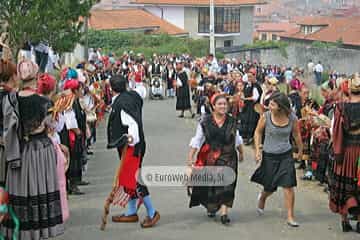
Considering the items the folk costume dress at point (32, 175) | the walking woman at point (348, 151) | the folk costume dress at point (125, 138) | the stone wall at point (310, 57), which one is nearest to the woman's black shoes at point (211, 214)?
the folk costume dress at point (125, 138)

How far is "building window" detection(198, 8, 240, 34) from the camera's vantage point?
71.0m

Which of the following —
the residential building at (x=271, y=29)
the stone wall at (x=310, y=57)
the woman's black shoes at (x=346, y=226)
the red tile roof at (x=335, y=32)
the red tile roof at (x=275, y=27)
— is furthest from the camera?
the red tile roof at (x=275, y=27)

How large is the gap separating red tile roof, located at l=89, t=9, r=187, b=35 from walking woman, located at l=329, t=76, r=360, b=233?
51400 mm

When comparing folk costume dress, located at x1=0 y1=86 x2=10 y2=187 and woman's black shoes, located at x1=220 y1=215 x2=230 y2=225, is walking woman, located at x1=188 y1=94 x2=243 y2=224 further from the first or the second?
folk costume dress, located at x1=0 y1=86 x2=10 y2=187

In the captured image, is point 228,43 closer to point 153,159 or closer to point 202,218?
point 153,159

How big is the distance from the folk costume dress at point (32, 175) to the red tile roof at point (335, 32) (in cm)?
6065

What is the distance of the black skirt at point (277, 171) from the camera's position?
359 inches

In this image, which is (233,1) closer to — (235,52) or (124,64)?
(235,52)

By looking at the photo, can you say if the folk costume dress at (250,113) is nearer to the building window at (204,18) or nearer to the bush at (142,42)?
the bush at (142,42)

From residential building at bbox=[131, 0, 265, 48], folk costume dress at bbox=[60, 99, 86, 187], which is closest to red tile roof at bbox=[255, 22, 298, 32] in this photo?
residential building at bbox=[131, 0, 265, 48]

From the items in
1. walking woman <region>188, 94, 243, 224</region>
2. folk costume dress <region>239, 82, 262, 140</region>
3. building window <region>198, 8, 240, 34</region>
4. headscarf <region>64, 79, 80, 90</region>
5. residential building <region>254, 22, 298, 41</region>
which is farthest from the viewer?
residential building <region>254, 22, 298, 41</region>

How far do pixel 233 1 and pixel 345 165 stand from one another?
66.2 meters

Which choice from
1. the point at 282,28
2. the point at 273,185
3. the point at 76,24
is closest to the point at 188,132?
the point at 76,24

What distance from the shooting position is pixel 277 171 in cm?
922
